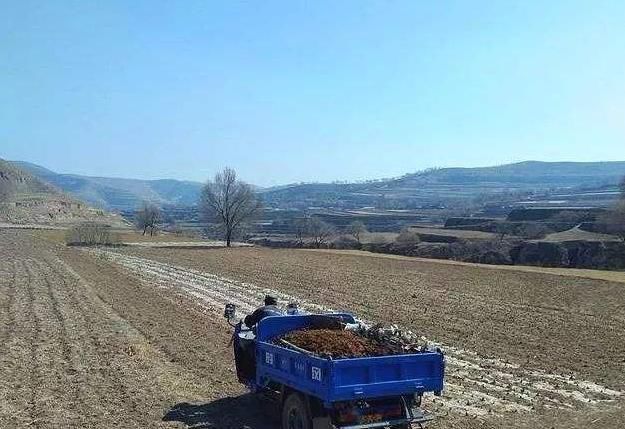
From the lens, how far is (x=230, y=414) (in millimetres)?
10820

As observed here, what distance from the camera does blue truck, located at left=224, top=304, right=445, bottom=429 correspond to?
845cm

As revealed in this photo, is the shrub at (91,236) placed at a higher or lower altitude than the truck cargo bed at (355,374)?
lower

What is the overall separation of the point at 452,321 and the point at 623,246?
35.3m

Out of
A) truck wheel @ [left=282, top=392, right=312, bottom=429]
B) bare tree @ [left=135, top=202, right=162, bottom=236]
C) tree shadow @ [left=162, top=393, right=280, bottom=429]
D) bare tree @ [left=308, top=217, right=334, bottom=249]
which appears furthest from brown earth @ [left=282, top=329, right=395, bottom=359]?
bare tree @ [left=135, top=202, right=162, bottom=236]

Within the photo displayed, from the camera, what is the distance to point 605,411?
Result: 11680mm

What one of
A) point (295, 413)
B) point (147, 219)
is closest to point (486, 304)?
point (295, 413)

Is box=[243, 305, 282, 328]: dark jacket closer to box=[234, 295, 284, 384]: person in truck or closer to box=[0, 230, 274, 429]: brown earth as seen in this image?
box=[234, 295, 284, 384]: person in truck

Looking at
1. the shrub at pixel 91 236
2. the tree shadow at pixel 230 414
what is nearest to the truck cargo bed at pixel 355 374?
the tree shadow at pixel 230 414

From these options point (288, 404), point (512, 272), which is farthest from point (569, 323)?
point (512, 272)

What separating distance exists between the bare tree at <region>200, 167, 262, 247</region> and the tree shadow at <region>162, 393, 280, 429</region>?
66.2 m

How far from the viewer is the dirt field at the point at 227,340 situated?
36.4ft

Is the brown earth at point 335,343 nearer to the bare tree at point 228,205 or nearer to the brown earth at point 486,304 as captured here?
the brown earth at point 486,304

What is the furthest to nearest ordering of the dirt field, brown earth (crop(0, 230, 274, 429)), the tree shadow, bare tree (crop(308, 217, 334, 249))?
bare tree (crop(308, 217, 334, 249)) → the dirt field → brown earth (crop(0, 230, 274, 429)) → the tree shadow

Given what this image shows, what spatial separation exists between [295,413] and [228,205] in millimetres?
69441
